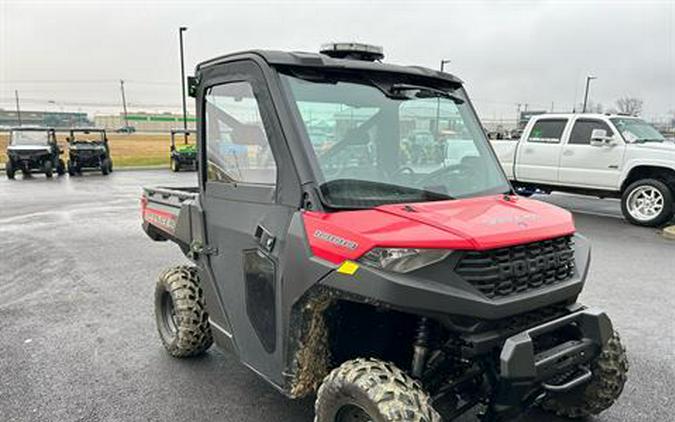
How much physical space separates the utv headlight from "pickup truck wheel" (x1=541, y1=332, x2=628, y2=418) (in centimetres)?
146

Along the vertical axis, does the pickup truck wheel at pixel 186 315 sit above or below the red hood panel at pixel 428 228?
below

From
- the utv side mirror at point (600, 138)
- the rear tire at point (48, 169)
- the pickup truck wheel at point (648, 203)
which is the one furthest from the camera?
the rear tire at point (48, 169)

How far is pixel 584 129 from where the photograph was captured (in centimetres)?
1095

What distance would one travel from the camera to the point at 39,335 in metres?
4.68

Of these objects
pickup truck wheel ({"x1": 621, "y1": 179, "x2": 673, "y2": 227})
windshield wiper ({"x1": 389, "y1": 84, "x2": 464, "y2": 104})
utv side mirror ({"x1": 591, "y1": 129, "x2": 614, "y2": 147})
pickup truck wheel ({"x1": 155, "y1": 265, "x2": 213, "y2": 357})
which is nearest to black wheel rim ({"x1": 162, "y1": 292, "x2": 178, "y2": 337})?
pickup truck wheel ({"x1": 155, "y1": 265, "x2": 213, "y2": 357})

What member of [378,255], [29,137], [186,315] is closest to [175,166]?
[29,137]

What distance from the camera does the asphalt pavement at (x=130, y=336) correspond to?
3.47 metres

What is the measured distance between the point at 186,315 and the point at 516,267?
2.58 meters

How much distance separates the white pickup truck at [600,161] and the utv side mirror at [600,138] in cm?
2

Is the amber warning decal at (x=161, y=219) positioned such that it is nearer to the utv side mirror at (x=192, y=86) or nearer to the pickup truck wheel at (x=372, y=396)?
the utv side mirror at (x=192, y=86)

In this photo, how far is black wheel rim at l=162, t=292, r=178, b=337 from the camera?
4.36 m

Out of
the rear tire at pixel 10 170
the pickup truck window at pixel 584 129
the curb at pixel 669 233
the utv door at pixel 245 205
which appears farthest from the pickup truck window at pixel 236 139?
the rear tire at pixel 10 170

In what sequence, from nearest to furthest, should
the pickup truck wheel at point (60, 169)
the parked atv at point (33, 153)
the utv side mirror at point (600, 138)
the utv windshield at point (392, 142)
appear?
1. the utv windshield at point (392, 142)
2. the utv side mirror at point (600, 138)
3. the parked atv at point (33, 153)
4. the pickup truck wheel at point (60, 169)

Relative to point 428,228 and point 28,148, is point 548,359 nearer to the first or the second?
point 428,228
